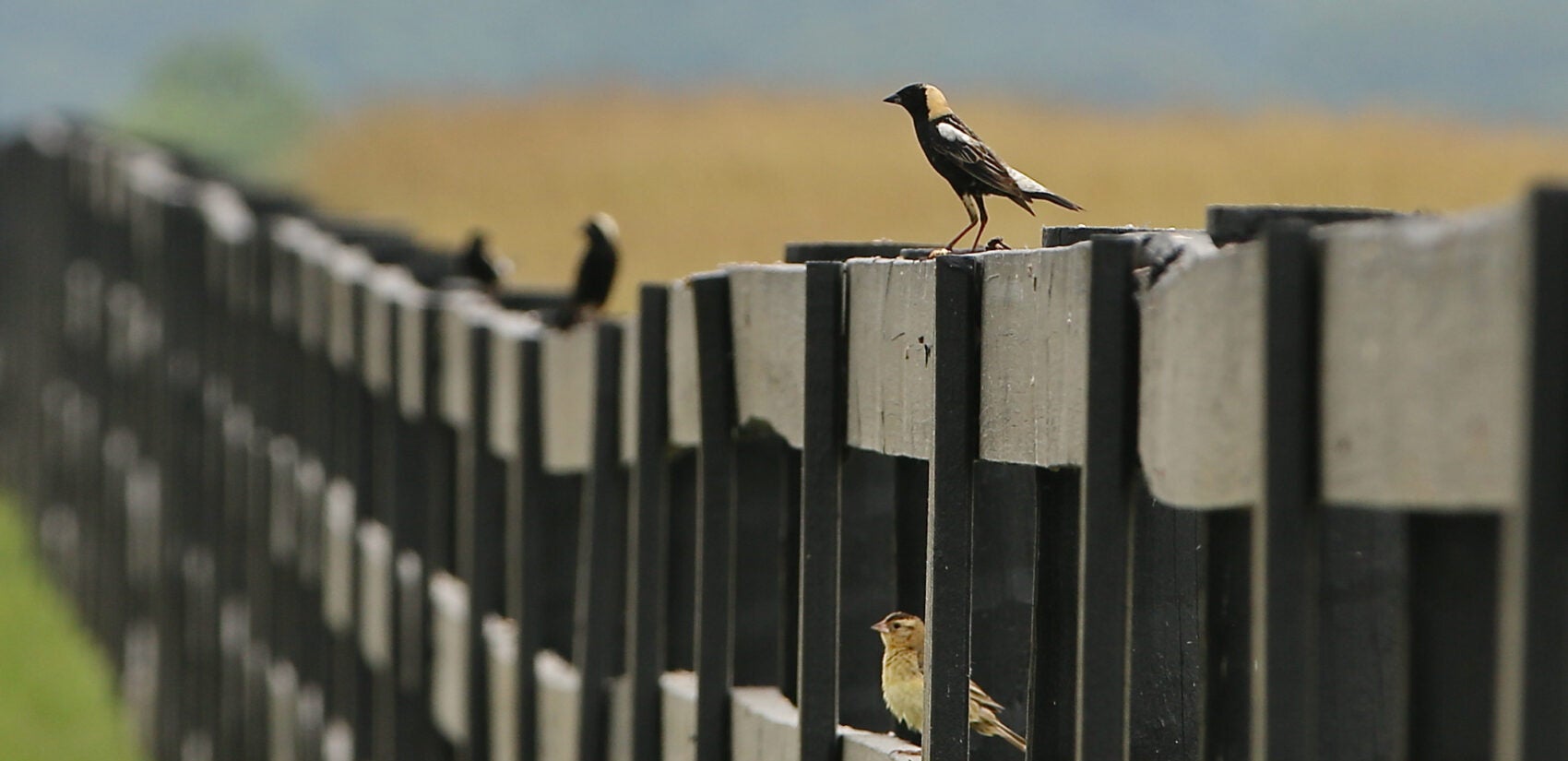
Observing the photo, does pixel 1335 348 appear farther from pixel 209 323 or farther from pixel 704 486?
pixel 209 323

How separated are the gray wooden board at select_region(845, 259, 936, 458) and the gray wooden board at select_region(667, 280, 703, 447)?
861mm

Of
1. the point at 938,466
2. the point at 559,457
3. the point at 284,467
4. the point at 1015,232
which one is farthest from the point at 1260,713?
the point at 1015,232

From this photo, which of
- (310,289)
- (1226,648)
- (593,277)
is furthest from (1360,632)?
(310,289)

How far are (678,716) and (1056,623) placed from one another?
68.4 inches

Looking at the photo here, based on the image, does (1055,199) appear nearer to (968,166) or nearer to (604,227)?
(968,166)

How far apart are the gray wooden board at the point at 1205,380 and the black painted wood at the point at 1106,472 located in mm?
42

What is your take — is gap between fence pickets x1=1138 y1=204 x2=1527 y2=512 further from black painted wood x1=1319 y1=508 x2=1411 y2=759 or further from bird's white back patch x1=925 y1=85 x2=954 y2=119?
bird's white back patch x1=925 y1=85 x2=954 y2=119

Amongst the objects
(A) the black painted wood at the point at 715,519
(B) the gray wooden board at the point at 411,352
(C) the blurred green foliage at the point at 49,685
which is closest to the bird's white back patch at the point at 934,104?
(A) the black painted wood at the point at 715,519

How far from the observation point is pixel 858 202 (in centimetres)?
2866

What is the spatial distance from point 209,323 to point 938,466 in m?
9.57

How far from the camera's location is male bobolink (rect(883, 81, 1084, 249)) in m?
4.21

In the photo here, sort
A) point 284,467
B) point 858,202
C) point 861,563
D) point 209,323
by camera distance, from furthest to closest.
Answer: point 858,202, point 209,323, point 284,467, point 861,563

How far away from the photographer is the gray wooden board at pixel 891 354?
3.46m

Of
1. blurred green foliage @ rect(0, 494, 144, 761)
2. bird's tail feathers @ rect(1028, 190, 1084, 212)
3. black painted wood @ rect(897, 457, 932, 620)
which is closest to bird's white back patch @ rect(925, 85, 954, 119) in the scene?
bird's tail feathers @ rect(1028, 190, 1084, 212)
